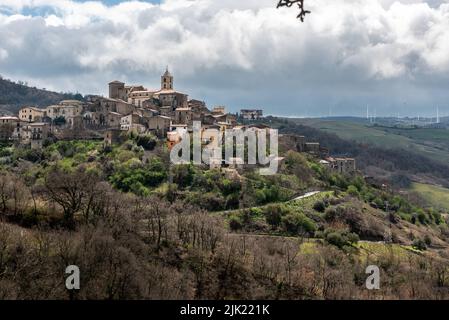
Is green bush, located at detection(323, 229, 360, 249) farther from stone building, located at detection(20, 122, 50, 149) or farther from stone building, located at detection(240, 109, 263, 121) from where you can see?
stone building, located at detection(240, 109, 263, 121)

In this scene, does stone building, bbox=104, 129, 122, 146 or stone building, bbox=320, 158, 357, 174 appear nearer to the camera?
stone building, bbox=104, 129, 122, 146

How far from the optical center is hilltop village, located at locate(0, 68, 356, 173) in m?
89.2

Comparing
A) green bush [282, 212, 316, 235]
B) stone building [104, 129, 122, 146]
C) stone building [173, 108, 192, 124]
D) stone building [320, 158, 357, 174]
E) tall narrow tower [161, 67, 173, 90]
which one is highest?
tall narrow tower [161, 67, 173, 90]

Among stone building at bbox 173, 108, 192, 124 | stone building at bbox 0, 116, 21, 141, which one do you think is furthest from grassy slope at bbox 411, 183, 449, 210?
stone building at bbox 0, 116, 21, 141

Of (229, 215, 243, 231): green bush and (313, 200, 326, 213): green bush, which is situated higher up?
(313, 200, 326, 213): green bush

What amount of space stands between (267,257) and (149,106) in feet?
207

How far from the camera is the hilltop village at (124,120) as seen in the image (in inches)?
3511

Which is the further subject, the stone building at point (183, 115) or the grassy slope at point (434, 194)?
the grassy slope at point (434, 194)

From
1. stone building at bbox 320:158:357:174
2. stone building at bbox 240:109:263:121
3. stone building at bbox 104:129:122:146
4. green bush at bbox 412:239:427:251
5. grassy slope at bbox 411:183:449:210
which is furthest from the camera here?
stone building at bbox 240:109:263:121

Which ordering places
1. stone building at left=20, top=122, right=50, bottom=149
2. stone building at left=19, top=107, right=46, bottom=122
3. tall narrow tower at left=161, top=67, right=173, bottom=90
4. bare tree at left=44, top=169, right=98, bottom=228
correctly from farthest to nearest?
tall narrow tower at left=161, top=67, right=173, bottom=90
stone building at left=19, top=107, right=46, bottom=122
stone building at left=20, top=122, right=50, bottom=149
bare tree at left=44, top=169, right=98, bottom=228

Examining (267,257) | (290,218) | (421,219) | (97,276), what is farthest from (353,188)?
(97,276)

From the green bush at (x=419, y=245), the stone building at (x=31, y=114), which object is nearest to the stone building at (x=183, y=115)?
the stone building at (x=31, y=114)

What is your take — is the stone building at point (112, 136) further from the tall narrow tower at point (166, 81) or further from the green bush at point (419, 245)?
the green bush at point (419, 245)

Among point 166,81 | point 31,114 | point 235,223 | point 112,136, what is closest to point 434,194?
point 166,81
